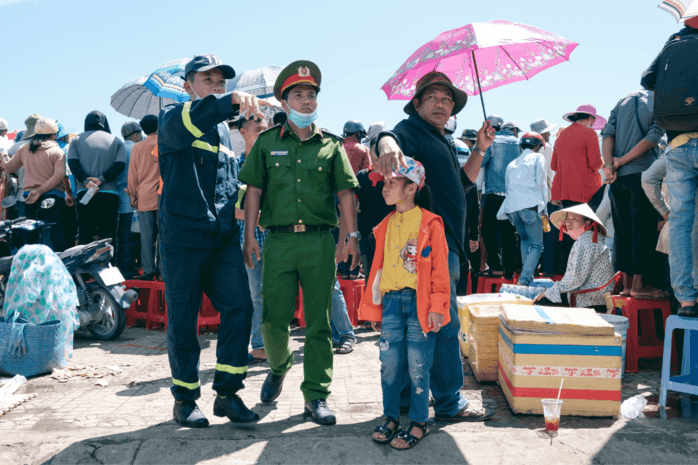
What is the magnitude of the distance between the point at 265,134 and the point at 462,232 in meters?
1.51

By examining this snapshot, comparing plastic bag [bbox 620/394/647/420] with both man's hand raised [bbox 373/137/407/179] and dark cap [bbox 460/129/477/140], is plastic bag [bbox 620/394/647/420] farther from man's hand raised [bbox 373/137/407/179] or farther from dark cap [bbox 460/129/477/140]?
dark cap [bbox 460/129/477/140]

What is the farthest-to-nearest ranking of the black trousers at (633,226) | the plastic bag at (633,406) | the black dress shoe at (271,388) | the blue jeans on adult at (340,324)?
the blue jeans on adult at (340,324) < the black trousers at (633,226) < the black dress shoe at (271,388) < the plastic bag at (633,406)

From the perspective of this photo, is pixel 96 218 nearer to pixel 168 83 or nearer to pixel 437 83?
pixel 168 83

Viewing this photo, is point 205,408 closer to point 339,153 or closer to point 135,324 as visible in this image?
point 339,153

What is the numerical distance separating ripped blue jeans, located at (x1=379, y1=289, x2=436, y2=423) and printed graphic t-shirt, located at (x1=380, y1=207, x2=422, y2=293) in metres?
0.06

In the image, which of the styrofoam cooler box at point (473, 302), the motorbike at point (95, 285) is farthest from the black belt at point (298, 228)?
the motorbike at point (95, 285)

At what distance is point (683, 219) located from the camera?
157 inches

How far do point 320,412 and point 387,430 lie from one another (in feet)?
1.71

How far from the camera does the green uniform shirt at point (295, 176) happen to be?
138 inches

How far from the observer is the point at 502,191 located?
797 centimetres

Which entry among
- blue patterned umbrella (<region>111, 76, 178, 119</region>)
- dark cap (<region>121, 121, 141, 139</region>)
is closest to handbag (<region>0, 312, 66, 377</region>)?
dark cap (<region>121, 121, 141, 139</region>)

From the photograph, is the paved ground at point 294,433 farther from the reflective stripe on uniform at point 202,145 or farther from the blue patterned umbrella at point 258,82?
the blue patterned umbrella at point 258,82

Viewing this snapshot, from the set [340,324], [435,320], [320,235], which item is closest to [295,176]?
[320,235]

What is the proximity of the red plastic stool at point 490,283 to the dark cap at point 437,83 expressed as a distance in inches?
175
